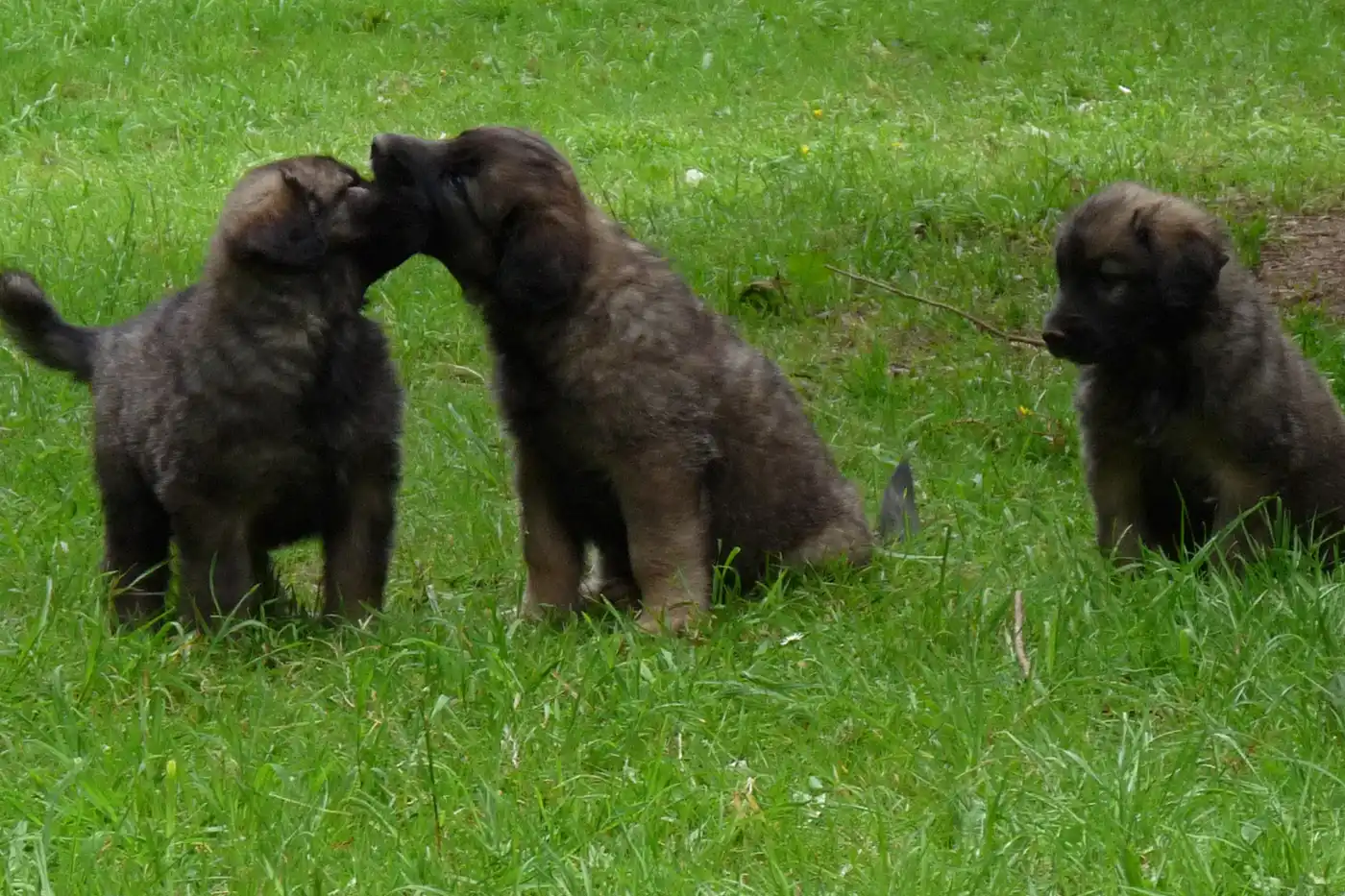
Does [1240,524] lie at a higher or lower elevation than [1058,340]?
lower

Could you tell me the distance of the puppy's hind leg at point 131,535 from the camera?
16.2 feet

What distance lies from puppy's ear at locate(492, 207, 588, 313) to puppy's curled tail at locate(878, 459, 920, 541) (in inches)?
51.6

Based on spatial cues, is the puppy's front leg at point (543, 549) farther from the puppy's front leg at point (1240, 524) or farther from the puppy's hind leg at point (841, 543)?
the puppy's front leg at point (1240, 524)

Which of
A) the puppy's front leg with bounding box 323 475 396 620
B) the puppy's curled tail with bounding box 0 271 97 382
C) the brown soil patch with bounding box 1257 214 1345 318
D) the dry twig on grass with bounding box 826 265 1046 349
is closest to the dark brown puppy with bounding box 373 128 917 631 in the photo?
the puppy's front leg with bounding box 323 475 396 620

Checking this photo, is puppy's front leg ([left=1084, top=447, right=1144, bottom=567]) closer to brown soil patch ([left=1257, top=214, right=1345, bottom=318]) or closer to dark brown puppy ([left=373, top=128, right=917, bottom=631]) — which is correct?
dark brown puppy ([left=373, top=128, right=917, bottom=631])

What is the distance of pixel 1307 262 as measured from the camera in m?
8.27

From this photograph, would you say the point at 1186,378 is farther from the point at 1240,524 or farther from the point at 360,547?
the point at 360,547

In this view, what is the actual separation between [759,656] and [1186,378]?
4.88ft

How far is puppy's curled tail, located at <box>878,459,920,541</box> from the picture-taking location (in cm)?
551

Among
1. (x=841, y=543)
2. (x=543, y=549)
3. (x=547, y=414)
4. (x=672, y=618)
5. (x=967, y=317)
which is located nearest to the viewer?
(x=672, y=618)

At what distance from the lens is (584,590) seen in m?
5.49

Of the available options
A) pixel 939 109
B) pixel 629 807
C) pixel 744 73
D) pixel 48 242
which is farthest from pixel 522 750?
pixel 744 73

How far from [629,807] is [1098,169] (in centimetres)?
679

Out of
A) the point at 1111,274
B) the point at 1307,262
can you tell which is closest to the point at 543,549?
the point at 1111,274
